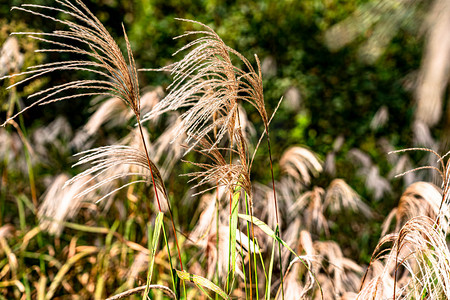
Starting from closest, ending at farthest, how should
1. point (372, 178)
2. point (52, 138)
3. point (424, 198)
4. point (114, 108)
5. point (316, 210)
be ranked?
point (424, 198), point (114, 108), point (316, 210), point (372, 178), point (52, 138)

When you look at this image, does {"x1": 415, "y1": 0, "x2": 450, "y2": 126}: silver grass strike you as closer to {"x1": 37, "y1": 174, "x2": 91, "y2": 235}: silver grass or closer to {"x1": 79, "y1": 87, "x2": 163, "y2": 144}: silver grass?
{"x1": 79, "y1": 87, "x2": 163, "y2": 144}: silver grass

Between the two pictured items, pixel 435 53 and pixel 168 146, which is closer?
pixel 435 53

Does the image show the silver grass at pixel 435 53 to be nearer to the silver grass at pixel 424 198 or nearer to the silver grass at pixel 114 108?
the silver grass at pixel 424 198

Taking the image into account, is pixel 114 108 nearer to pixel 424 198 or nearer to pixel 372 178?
pixel 424 198

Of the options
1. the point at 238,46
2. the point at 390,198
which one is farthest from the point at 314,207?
the point at 238,46

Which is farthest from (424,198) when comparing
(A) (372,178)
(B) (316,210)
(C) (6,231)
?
(C) (6,231)

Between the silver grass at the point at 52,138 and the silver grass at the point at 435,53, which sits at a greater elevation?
the silver grass at the point at 435,53

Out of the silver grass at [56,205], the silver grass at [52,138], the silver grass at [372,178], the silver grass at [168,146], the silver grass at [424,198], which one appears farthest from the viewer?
the silver grass at [52,138]

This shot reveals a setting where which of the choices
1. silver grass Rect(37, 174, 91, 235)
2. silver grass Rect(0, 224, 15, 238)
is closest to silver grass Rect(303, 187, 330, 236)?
silver grass Rect(37, 174, 91, 235)

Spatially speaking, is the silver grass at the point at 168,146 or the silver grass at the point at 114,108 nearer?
the silver grass at the point at 168,146

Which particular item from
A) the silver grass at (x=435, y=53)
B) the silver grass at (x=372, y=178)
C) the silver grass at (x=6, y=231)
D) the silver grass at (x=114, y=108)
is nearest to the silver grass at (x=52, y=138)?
the silver grass at (x=6, y=231)

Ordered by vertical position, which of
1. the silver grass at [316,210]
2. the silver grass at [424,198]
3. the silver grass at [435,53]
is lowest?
the silver grass at [316,210]

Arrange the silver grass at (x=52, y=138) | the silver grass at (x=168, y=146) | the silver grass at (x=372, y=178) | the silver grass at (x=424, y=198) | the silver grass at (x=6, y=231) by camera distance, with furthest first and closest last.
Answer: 1. the silver grass at (x=52, y=138)
2. the silver grass at (x=372, y=178)
3. the silver grass at (x=6, y=231)
4. the silver grass at (x=168, y=146)
5. the silver grass at (x=424, y=198)

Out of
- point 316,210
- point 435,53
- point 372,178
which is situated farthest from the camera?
point 372,178
